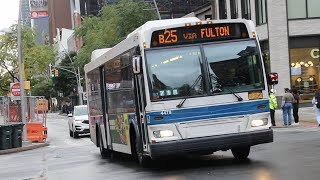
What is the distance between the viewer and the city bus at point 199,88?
37.5 feet

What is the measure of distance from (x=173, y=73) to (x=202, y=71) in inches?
23.8

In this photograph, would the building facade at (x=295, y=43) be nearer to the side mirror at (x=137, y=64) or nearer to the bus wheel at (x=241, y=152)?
the bus wheel at (x=241, y=152)

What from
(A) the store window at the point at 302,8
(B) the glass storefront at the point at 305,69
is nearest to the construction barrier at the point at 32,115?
(B) the glass storefront at the point at 305,69

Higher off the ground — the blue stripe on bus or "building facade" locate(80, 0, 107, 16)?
"building facade" locate(80, 0, 107, 16)

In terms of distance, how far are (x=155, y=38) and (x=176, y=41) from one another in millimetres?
447

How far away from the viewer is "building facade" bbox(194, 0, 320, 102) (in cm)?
3772

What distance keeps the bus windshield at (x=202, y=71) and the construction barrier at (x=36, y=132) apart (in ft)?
61.3

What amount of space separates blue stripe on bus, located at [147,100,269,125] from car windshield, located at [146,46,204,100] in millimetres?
347

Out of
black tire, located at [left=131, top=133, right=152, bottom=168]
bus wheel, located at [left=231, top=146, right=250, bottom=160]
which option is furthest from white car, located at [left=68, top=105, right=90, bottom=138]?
bus wheel, located at [left=231, top=146, right=250, bottom=160]

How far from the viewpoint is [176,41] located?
11.8 metres

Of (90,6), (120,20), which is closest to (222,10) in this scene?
(120,20)

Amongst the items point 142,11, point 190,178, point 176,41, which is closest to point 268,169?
point 190,178

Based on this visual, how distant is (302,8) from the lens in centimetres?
3778

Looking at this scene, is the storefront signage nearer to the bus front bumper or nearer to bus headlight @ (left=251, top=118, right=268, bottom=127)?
bus headlight @ (left=251, top=118, right=268, bottom=127)
